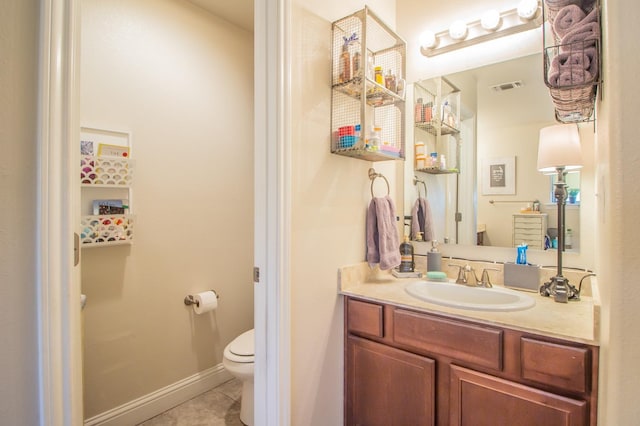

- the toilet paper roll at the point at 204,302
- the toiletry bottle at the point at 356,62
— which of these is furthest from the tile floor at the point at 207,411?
the toiletry bottle at the point at 356,62

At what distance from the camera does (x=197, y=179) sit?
219 cm

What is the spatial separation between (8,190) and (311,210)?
1.00 meters

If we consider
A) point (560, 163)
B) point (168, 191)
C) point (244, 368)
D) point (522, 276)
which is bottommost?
point (244, 368)

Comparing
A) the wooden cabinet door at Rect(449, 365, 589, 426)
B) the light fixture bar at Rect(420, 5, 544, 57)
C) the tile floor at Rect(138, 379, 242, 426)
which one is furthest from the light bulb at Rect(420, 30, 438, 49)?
the tile floor at Rect(138, 379, 242, 426)

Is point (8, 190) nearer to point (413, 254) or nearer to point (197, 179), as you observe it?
point (197, 179)

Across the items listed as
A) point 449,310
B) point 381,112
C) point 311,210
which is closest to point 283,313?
point 311,210

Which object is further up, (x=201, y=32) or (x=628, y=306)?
(x=201, y=32)

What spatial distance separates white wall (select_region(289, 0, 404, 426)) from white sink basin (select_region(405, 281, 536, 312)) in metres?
0.40

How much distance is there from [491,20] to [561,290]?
4.64 ft

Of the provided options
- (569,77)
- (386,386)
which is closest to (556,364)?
(386,386)

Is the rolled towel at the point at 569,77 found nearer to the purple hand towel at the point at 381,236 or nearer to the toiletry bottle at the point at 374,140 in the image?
the toiletry bottle at the point at 374,140

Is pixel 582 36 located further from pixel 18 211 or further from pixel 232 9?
pixel 232 9

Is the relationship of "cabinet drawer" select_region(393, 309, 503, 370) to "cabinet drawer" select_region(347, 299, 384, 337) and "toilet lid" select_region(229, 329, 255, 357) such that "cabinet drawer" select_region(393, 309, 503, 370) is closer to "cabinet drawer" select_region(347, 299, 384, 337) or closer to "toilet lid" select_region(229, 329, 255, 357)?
"cabinet drawer" select_region(347, 299, 384, 337)

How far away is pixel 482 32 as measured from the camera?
70.3 inches
